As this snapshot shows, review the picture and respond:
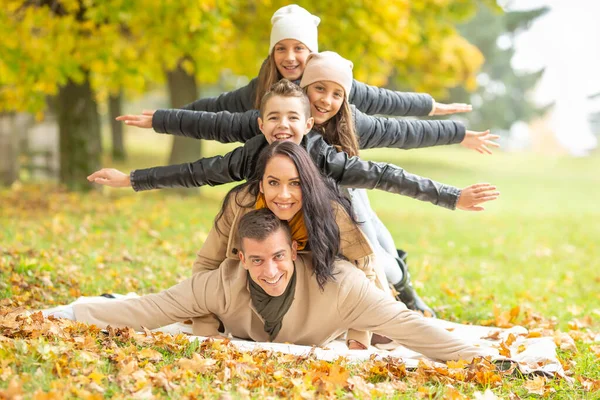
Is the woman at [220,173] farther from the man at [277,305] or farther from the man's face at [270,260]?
the man's face at [270,260]

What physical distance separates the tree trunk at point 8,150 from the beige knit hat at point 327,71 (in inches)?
446

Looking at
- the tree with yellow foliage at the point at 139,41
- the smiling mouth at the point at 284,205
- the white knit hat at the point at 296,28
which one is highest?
the tree with yellow foliage at the point at 139,41

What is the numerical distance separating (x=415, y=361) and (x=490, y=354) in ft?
1.52

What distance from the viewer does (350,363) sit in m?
4.29

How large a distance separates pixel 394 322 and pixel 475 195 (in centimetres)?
95

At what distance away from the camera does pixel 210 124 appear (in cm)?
496

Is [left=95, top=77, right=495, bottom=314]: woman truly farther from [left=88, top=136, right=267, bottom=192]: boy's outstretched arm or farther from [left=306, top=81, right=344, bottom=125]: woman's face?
[left=306, top=81, right=344, bottom=125]: woman's face

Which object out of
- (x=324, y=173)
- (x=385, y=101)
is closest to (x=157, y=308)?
(x=324, y=173)

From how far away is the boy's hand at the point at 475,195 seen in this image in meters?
4.46

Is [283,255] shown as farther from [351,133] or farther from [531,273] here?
[531,273]

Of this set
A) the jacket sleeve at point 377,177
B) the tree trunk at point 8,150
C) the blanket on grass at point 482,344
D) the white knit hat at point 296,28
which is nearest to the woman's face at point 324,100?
the jacket sleeve at point 377,177

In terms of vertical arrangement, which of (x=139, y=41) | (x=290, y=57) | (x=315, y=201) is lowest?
(x=315, y=201)

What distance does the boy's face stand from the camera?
4465 millimetres

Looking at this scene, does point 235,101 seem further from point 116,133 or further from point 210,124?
point 116,133
